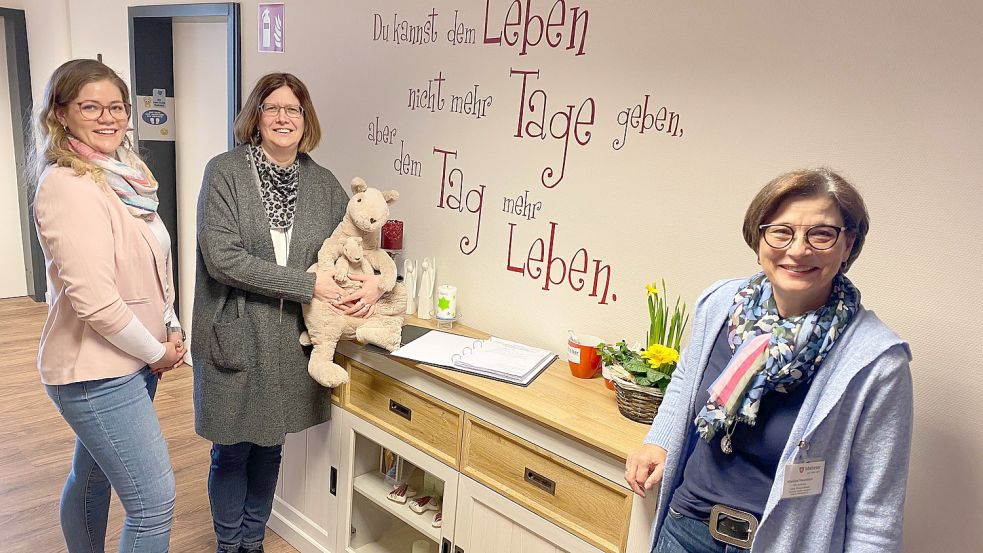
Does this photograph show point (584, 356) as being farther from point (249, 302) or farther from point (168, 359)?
point (168, 359)

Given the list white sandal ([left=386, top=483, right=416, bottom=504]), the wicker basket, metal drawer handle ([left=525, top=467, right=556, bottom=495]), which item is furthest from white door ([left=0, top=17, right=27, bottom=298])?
the wicker basket

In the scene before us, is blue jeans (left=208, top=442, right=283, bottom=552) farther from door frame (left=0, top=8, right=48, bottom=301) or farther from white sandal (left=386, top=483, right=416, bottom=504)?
door frame (left=0, top=8, right=48, bottom=301)

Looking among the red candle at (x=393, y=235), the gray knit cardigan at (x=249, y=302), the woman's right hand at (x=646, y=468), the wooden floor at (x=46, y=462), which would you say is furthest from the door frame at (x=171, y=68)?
the woman's right hand at (x=646, y=468)

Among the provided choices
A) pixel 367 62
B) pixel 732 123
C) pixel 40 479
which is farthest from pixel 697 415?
pixel 40 479

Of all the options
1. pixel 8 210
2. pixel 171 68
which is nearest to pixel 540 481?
pixel 171 68

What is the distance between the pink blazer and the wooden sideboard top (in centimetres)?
68

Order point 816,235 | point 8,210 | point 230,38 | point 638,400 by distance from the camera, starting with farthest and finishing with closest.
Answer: point 8,210 < point 230,38 < point 638,400 < point 816,235

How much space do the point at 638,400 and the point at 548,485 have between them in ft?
0.99

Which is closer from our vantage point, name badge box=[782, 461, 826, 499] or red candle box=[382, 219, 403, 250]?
name badge box=[782, 461, 826, 499]

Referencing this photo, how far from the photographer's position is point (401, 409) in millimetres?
1976

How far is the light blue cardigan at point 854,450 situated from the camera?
3.58 feet

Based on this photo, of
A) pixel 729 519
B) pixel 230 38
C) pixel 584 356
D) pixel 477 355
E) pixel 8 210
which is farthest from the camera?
pixel 8 210

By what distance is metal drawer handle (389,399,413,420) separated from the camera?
1954mm

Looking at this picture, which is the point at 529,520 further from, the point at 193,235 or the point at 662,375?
the point at 193,235
